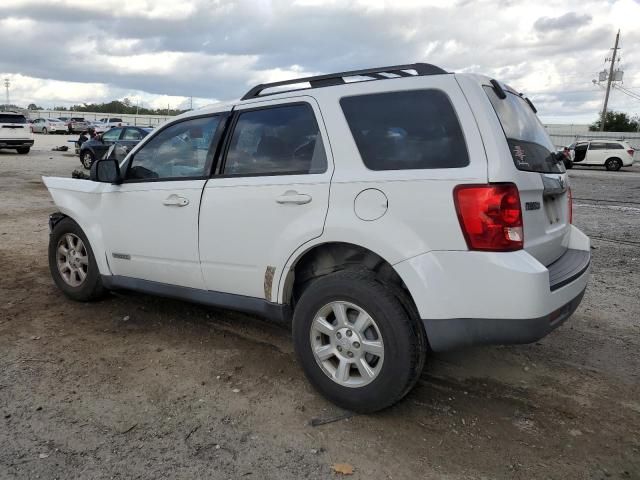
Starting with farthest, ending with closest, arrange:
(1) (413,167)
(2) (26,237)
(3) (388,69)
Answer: (2) (26,237) → (3) (388,69) → (1) (413,167)

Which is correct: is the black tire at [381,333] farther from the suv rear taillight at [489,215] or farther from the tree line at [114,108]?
the tree line at [114,108]

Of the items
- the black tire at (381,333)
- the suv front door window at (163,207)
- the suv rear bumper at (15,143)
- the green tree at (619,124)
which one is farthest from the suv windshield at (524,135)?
the green tree at (619,124)

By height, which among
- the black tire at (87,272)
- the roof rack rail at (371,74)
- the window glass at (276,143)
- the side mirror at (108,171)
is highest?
the roof rack rail at (371,74)

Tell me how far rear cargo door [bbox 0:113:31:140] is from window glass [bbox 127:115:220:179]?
21.8 meters

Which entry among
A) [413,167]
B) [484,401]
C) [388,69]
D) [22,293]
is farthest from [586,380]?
[22,293]

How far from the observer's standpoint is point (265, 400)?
128 inches

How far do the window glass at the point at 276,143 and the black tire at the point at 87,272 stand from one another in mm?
1816

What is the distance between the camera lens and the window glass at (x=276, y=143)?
3268 mm

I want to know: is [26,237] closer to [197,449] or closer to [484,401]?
[197,449]

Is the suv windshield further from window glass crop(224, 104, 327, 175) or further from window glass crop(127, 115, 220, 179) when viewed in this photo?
window glass crop(127, 115, 220, 179)

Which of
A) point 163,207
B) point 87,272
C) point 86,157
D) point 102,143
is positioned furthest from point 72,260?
point 86,157

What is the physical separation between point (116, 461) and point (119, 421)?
0.39 meters

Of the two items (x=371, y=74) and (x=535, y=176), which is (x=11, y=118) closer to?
(x=371, y=74)

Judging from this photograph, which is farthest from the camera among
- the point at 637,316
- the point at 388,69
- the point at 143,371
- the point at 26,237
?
the point at 26,237
